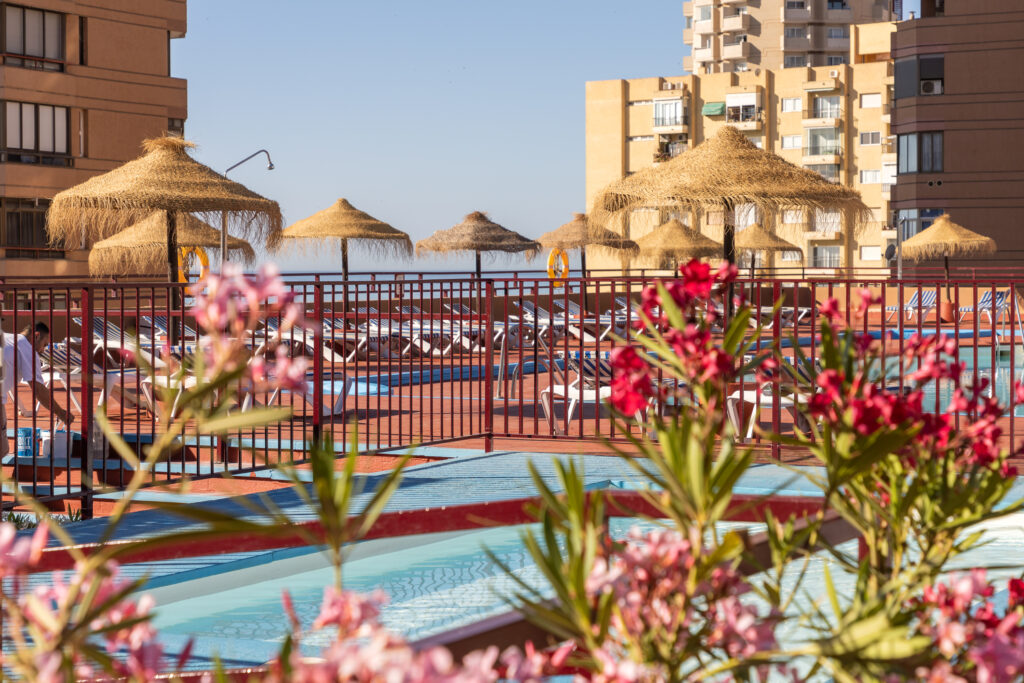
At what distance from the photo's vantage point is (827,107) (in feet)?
257

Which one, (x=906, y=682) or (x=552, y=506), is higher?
(x=552, y=506)

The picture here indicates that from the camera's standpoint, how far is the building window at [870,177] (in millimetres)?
77750

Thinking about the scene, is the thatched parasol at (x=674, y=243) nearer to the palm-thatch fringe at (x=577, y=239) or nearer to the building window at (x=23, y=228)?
the palm-thatch fringe at (x=577, y=239)

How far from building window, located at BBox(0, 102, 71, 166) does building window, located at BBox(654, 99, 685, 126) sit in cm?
4560

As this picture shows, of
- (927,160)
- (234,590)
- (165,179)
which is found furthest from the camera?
(927,160)

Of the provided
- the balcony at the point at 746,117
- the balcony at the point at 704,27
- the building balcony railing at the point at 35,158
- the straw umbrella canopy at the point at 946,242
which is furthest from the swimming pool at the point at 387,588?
the balcony at the point at 704,27

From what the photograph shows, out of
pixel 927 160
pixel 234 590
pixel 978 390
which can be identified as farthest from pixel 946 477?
pixel 927 160

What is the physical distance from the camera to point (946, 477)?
1899 millimetres

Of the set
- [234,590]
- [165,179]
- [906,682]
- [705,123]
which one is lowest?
[234,590]

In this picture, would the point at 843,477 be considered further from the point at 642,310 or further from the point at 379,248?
the point at 379,248

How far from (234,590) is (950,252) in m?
29.4

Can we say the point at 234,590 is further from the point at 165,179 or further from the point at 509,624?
the point at 165,179

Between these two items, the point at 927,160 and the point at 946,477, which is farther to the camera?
the point at 927,160

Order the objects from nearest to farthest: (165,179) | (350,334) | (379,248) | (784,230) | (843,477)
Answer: (843,477)
(165,179)
(350,334)
(379,248)
(784,230)
